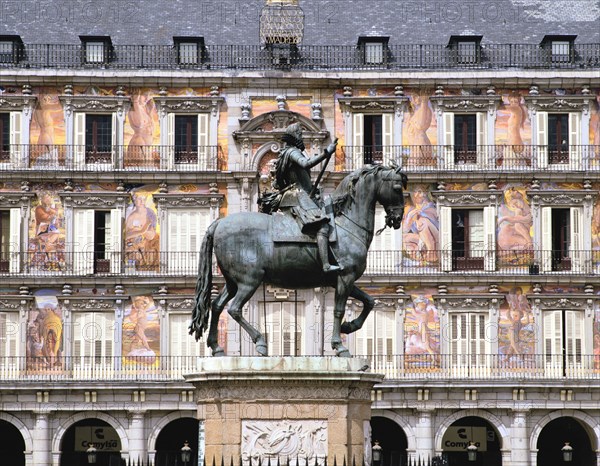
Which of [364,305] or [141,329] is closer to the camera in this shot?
[364,305]

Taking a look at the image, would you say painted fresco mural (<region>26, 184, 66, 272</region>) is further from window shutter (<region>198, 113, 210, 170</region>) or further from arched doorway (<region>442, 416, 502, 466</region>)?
arched doorway (<region>442, 416, 502, 466</region>)

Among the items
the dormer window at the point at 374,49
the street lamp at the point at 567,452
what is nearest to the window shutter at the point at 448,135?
the dormer window at the point at 374,49

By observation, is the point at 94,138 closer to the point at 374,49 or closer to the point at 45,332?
the point at 45,332

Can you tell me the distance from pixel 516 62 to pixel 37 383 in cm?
2214

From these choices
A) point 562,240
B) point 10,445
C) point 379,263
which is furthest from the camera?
point 10,445

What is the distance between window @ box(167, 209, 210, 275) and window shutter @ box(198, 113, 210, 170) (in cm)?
187

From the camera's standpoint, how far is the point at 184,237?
202 feet

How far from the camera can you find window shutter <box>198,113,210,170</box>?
2437 inches

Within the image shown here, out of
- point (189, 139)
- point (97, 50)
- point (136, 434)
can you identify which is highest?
point (97, 50)

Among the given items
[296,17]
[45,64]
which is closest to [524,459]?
[296,17]

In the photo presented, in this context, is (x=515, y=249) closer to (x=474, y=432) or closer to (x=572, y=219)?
(x=572, y=219)

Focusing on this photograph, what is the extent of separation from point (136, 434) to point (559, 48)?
872 inches

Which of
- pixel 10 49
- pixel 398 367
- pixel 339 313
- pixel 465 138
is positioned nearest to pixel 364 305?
pixel 339 313

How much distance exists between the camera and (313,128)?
61812 mm
